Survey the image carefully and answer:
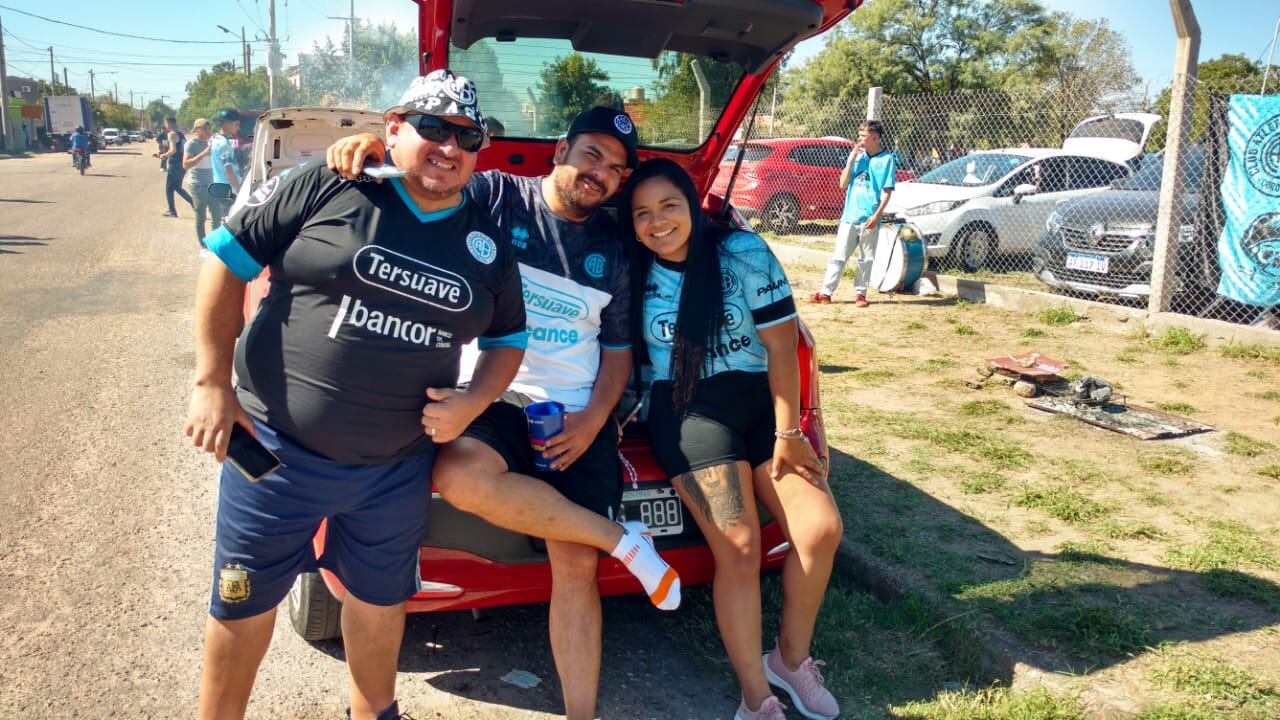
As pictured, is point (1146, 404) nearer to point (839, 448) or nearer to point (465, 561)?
point (839, 448)

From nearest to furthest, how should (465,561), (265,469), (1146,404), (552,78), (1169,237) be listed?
1. (265,469)
2. (465,561)
3. (552,78)
4. (1146,404)
5. (1169,237)

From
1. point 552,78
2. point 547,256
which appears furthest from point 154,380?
point 547,256

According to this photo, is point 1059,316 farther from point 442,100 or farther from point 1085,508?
point 442,100

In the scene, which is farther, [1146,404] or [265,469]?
[1146,404]

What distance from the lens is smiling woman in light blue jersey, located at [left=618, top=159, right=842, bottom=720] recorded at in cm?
301

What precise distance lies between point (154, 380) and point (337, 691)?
439cm

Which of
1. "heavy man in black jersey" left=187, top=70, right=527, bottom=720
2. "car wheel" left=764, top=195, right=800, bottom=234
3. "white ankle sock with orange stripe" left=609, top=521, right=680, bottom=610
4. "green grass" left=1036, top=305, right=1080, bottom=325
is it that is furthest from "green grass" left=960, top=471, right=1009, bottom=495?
"car wheel" left=764, top=195, right=800, bottom=234

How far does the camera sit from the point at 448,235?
240 centimetres

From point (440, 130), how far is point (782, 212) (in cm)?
1475

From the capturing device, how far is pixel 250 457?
2283mm

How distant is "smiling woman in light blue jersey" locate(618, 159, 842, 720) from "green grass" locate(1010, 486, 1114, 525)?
177 centimetres

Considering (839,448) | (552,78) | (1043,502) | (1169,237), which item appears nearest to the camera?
(552,78)

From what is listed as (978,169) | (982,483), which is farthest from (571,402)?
(978,169)

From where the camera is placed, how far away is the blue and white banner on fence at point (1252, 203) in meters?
7.66
